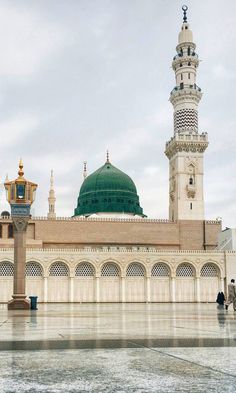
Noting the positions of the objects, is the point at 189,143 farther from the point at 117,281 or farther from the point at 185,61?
the point at 117,281

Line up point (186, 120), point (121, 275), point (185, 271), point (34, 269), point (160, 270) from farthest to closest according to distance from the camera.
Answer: point (186, 120)
point (185, 271)
point (160, 270)
point (121, 275)
point (34, 269)

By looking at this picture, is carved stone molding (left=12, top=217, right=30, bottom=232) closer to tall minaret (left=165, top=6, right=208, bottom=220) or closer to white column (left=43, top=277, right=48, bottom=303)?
white column (left=43, top=277, right=48, bottom=303)

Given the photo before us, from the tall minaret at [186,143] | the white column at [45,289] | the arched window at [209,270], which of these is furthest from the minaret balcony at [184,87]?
the white column at [45,289]

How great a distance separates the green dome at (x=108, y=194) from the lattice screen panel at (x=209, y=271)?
51.6 feet

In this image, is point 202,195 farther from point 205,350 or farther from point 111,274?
point 205,350

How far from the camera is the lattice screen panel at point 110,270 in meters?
41.2

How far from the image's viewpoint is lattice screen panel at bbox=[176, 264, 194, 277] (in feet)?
139

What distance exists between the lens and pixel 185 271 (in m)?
42.4

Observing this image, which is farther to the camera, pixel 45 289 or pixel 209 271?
pixel 209 271

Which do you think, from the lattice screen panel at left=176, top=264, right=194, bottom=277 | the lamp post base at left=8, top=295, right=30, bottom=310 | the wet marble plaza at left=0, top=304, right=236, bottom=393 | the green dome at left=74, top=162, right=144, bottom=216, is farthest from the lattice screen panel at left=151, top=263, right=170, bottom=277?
the wet marble plaza at left=0, top=304, right=236, bottom=393

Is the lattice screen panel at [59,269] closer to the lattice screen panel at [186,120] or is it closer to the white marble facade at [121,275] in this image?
the white marble facade at [121,275]

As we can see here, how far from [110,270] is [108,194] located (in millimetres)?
16126

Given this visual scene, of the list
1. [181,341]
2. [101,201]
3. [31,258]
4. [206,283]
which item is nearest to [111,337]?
[181,341]

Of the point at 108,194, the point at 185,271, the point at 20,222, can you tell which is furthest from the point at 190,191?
the point at 20,222
